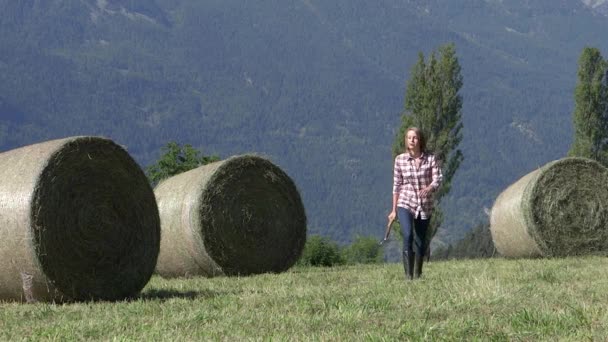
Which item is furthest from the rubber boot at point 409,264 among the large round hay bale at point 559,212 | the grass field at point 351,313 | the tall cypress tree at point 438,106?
the tall cypress tree at point 438,106

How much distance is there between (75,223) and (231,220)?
7542 mm

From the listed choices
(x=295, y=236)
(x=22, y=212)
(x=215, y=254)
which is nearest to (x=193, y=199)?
(x=215, y=254)

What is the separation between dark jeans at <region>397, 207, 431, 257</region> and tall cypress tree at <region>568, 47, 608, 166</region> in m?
39.4

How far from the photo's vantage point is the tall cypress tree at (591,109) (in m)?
54.6

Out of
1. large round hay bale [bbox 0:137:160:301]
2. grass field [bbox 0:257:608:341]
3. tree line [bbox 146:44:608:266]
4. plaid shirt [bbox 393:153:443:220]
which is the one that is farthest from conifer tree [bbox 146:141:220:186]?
grass field [bbox 0:257:608:341]

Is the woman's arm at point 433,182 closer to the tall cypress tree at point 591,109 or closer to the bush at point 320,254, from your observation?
the bush at point 320,254

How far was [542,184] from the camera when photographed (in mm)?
24859

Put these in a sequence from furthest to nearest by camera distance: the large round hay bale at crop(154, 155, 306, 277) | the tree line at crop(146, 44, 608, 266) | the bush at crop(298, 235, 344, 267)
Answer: the tree line at crop(146, 44, 608, 266) < the bush at crop(298, 235, 344, 267) < the large round hay bale at crop(154, 155, 306, 277)

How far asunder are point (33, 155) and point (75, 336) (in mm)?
4737

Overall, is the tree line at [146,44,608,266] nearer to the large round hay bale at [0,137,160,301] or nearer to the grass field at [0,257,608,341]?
the large round hay bale at [0,137,160,301]

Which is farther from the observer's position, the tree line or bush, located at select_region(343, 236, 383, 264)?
bush, located at select_region(343, 236, 383, 264)

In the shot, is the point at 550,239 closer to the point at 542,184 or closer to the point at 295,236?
the point at 542,184

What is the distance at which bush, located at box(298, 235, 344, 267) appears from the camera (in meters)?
41.0

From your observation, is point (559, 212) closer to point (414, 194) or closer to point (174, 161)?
point (414, 194)
